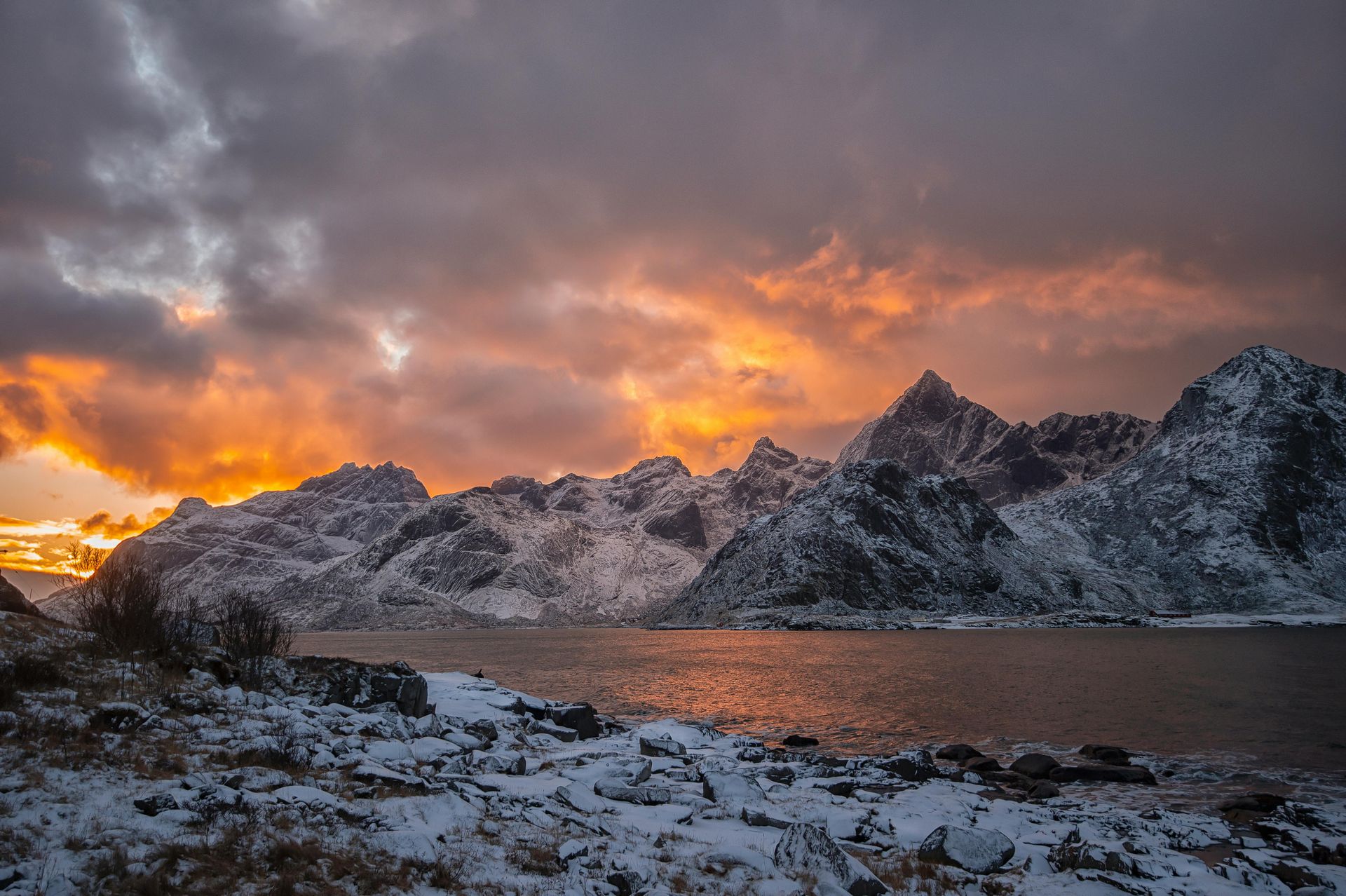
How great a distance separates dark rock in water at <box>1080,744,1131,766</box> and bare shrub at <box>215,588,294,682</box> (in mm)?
39893

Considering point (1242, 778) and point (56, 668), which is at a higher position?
point (56, 668)

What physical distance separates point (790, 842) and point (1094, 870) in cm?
739

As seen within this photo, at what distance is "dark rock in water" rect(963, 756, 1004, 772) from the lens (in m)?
29.8

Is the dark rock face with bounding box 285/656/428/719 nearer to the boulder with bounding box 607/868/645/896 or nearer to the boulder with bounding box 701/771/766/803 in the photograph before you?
the boulder with bounding box 701/771/766/803

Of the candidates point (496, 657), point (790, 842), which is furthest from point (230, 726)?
point (496, 657)

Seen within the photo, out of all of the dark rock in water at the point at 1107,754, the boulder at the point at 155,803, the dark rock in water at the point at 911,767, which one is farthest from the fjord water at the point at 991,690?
the boulder at the point at 155,803

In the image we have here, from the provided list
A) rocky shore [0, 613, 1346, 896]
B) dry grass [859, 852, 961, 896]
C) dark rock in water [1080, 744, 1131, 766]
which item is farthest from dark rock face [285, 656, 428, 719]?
dark rock in water [1080, 744, 1131, 766]

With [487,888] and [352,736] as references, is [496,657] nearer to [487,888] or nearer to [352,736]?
[352,736]

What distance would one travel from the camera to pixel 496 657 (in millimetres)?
119250

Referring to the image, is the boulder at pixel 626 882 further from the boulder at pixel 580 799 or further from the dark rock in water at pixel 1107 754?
the dark rock in water at pixel 1107 754

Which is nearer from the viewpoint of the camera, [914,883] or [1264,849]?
[914,883]

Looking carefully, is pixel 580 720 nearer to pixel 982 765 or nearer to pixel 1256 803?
pixel 982 765

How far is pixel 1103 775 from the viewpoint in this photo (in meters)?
28.4

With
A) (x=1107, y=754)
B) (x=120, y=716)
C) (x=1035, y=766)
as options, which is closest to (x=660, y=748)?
(x=1035, y=766)
